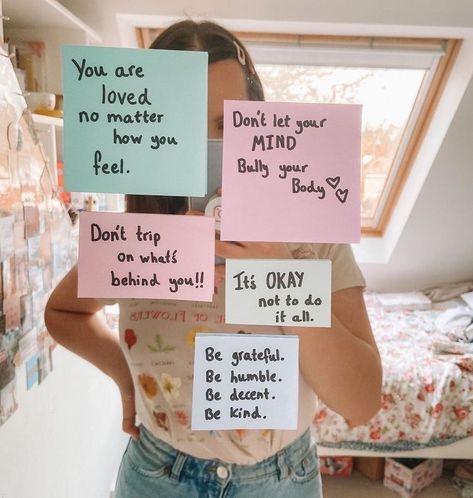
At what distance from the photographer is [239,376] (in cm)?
49

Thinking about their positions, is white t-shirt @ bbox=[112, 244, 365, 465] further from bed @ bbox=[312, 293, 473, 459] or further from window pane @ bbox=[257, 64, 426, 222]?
bed @ bbox=[312, 293, 473, 459]

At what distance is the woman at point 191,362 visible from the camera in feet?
1.52

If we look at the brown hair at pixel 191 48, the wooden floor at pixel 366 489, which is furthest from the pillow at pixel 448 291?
the brown hair at pixel 191 48

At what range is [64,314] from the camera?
25.2 inches

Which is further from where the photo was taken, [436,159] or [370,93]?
[436,159]

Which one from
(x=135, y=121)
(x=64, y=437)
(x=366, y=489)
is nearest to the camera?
(x=135, y=121)

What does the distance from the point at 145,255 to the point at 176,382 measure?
23cm

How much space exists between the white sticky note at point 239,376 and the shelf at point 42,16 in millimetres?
470

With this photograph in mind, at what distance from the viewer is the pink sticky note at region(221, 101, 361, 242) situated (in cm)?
42

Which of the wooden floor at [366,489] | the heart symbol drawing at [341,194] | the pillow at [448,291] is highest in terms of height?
the heart symbol drawing at [341,194]

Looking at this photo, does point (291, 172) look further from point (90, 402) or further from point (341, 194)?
point (90, 402)

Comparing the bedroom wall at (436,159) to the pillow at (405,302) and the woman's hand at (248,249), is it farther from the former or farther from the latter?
the woman's hand at (248,249)

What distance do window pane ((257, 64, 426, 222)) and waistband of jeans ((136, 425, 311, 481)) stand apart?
0.41 meters

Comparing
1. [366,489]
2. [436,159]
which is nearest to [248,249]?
[436,159]
